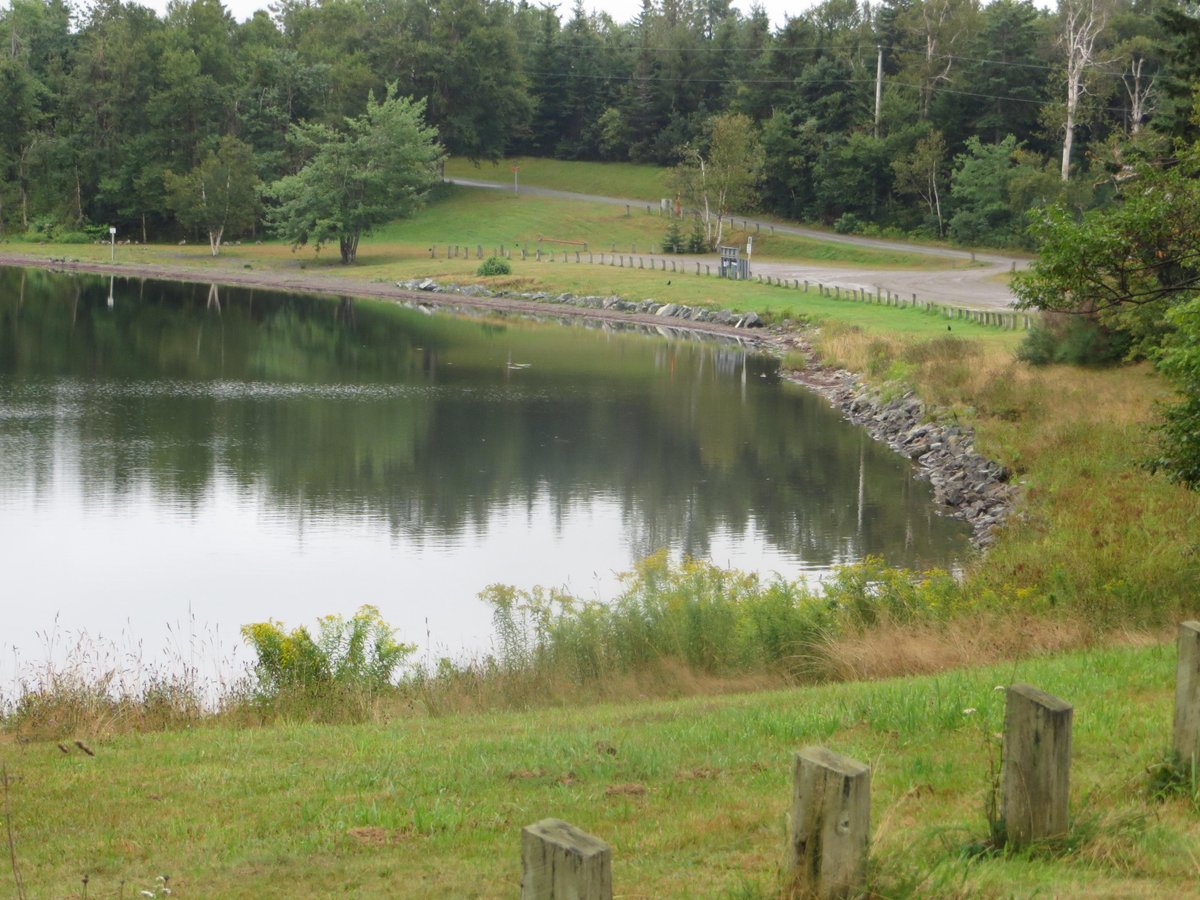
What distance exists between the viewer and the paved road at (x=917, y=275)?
58.9 meters

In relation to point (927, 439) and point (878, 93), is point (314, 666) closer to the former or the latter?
point (927, 439)

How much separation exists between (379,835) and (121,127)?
94210mm

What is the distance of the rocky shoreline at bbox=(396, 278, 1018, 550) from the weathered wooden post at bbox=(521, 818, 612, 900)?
21259 mm

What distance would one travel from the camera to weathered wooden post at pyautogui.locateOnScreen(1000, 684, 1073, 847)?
561 cm

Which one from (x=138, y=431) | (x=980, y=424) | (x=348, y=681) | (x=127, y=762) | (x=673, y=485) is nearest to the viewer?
(x=127, y=762)

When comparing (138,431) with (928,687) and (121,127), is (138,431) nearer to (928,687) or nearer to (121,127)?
(928,687)

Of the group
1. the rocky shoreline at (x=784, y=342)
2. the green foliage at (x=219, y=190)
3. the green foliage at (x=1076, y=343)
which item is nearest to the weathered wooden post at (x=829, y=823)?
the rocky shoreline at (x=784, y=342)

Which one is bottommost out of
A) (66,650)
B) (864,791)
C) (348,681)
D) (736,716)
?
(66,650)

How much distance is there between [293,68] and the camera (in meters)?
93.5

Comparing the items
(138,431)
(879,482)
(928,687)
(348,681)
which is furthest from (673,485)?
(928,687)

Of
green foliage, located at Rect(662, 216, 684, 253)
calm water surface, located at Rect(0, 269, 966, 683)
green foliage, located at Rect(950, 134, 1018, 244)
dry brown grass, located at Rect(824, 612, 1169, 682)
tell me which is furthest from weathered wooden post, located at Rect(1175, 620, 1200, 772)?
green foliage, located at Rect(662, 216, 684, 253)

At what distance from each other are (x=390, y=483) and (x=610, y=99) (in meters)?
84.4

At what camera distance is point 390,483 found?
30078 millimetres

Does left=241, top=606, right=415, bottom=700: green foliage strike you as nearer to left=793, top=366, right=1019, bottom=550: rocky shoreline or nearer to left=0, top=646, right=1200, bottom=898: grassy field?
left=0, top=646, right=1200, bottom=898: grassy field
